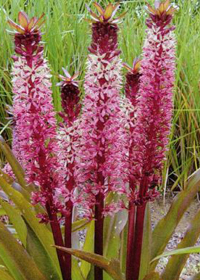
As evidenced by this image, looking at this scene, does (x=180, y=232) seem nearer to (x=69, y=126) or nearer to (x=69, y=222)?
(x=69, y=222)

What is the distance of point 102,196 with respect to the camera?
160cm

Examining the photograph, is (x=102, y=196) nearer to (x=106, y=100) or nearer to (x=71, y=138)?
(x=71, y=138)

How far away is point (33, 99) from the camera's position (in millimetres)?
1383

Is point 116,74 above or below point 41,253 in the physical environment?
above

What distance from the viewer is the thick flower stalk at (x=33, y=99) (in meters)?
1.35

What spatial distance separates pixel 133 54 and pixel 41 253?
2222 millimetres

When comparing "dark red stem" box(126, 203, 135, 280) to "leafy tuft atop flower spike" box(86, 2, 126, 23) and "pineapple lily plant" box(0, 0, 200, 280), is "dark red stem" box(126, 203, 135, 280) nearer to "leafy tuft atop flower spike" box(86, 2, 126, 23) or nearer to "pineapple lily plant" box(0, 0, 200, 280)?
"pineapple lily plant" box(0, 0, 200, 280)

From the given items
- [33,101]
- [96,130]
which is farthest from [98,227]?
[33,101]

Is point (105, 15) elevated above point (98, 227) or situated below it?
above

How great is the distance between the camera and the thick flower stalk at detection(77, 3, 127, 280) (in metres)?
1.36

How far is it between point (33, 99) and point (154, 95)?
0.39m

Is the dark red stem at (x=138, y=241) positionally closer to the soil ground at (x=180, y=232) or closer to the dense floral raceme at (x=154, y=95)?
the dense floral raceme at (x=154, y=95)

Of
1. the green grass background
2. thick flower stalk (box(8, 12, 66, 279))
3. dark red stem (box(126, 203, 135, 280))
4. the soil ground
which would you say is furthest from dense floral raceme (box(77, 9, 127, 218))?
the green grass background

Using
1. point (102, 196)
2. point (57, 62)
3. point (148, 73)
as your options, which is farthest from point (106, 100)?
point (57, 62)
